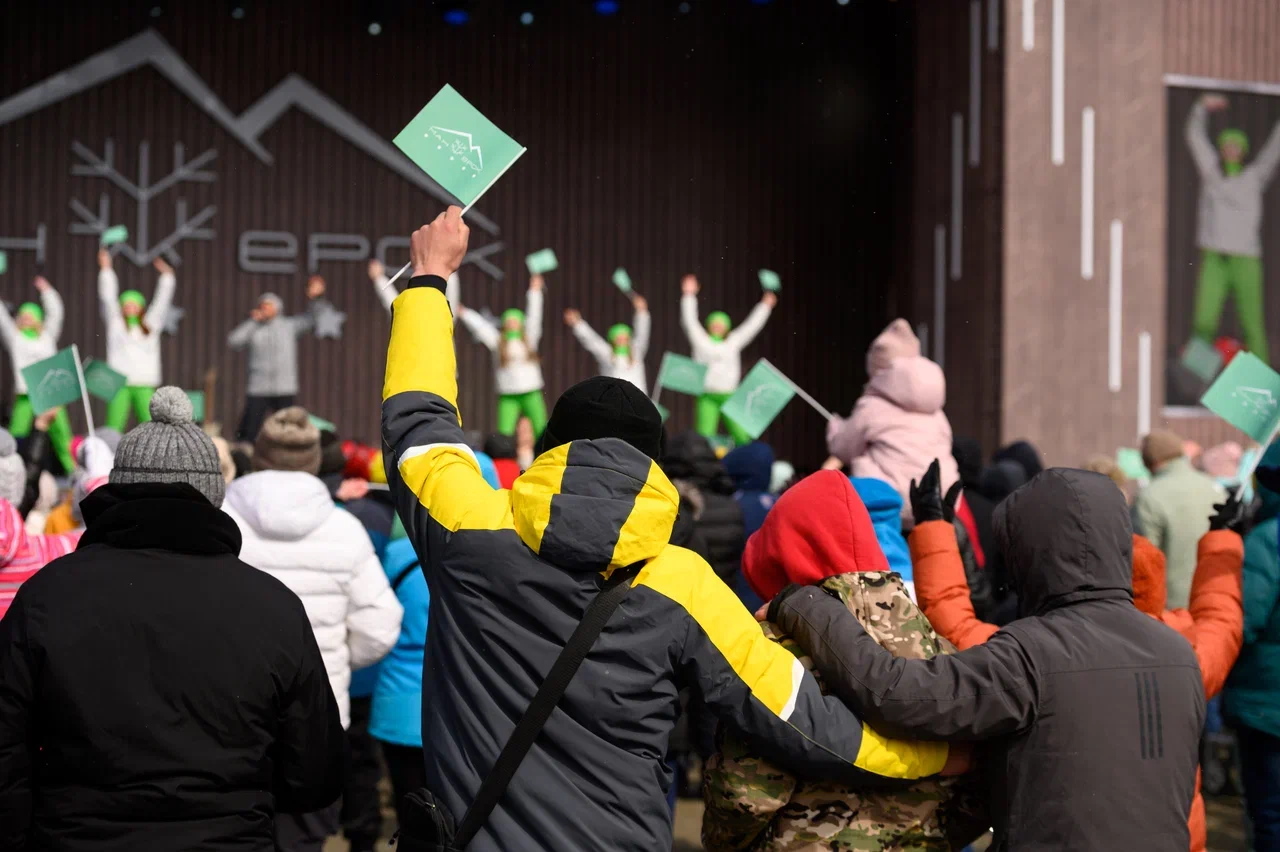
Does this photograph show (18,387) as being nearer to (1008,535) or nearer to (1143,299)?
(1143,299)

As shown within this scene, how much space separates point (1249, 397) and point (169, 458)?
9.01 feet

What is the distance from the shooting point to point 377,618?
350 cm

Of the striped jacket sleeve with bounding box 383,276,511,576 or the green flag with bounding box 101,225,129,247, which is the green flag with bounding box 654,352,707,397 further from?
the striped jacket sleeve with bounding box 383,276,511,576

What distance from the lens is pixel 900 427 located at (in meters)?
4.66

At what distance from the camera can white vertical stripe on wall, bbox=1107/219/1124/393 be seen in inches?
477

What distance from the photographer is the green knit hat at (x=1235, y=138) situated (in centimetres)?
1272

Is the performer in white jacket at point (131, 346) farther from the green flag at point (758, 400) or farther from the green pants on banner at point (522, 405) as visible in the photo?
the green flag at point (758, 400)

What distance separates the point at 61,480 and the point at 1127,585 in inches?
390

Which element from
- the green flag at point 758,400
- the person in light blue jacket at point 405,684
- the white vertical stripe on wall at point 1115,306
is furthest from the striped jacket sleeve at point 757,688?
the white vertical stripe on wall at point 1115,306

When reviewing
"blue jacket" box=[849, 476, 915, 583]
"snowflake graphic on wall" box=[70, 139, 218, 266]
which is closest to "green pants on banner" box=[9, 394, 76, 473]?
"snowflake graphic on wall" box=[70, 139, 218, 266]

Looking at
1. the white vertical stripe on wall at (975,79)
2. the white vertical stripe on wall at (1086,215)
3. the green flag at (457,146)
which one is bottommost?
the green flag at (457,146)

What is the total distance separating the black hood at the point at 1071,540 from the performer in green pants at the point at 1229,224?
11.0 m

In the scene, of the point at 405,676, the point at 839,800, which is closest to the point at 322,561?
the point at 405,676

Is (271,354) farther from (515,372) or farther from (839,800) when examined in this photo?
(839,800)
